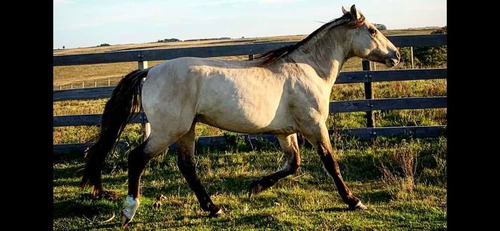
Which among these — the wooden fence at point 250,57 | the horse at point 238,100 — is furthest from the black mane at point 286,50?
the wooden fence at point 250,57

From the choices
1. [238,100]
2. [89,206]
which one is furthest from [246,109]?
[89,206]

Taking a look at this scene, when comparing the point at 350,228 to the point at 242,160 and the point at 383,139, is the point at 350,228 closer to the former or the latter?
the point at 242,160

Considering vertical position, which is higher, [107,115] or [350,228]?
[107,115]

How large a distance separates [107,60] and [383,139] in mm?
4934

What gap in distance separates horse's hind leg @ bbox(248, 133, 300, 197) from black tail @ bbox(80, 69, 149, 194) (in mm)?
1722

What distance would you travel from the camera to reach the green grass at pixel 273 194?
510cm

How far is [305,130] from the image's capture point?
546 centimetres

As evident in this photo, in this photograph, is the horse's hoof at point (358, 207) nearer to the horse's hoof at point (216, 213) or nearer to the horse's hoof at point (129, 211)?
the horse's hoof at point (216, 213)

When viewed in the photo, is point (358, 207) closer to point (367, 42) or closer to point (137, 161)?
point (367, 42)

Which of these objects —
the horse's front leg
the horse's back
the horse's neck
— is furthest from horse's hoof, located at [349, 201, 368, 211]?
the horse's neck

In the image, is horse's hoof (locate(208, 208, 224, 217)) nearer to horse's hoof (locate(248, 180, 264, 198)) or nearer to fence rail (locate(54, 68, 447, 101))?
horse's hoof (locate(248, 180, 264, 198))

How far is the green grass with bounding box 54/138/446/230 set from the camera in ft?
16.7

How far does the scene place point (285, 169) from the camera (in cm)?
584
